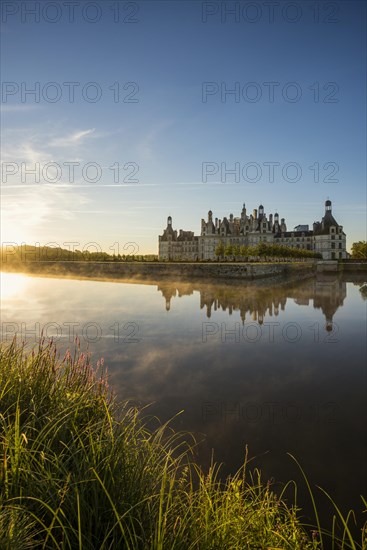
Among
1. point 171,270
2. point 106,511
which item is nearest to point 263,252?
point 171,270

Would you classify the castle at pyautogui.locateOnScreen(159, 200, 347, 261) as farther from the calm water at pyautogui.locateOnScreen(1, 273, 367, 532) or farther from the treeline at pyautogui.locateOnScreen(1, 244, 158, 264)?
the calm water at pyautogui.locateOnScreen(1, 273, 367, 532)

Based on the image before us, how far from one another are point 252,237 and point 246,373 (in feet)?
284

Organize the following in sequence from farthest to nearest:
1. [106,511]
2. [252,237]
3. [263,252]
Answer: [252,237] < [263,252] < [106,511]

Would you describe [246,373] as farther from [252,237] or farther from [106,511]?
[252,237]

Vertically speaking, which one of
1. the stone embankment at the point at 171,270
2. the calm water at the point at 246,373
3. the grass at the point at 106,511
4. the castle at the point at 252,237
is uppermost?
the castle at the point at 252,237

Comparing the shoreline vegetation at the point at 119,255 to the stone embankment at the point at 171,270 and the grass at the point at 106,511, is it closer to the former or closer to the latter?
the stone embankment at the point at 171,270

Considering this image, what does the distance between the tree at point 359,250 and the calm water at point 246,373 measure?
6899 cm

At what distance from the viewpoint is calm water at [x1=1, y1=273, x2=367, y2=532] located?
4.92m

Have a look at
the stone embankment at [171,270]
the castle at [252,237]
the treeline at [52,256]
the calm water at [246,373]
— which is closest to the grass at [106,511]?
the calm water at [246,373]

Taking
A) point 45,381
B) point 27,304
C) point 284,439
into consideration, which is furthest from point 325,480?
point 27,304

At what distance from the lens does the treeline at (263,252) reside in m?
65.9

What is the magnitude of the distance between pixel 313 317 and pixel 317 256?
76615 mm

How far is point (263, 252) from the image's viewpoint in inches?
2562

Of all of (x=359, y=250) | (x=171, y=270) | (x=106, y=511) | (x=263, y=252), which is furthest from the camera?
(x=359, y=250)
